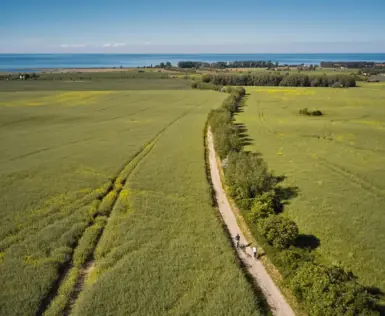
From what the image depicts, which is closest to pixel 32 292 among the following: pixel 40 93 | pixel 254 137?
pixel 254 137

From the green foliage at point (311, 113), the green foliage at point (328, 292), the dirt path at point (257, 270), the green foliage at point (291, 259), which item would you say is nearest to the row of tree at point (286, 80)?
the green foliage at point (311, 113)

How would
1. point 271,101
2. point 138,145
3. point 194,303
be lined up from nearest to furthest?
point 194,303 < point 138,145 < point 271,101

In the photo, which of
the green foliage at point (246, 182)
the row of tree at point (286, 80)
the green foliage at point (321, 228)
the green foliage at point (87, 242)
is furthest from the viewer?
the row of tree at point (286, 80)

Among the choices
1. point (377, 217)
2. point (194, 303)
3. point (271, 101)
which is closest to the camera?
point (194, 303)

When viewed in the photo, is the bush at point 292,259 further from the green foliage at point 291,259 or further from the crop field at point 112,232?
the crop field at point 112,232

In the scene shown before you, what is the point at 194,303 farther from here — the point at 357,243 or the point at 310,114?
the point at 310,114

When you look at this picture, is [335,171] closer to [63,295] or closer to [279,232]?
[279,232]
